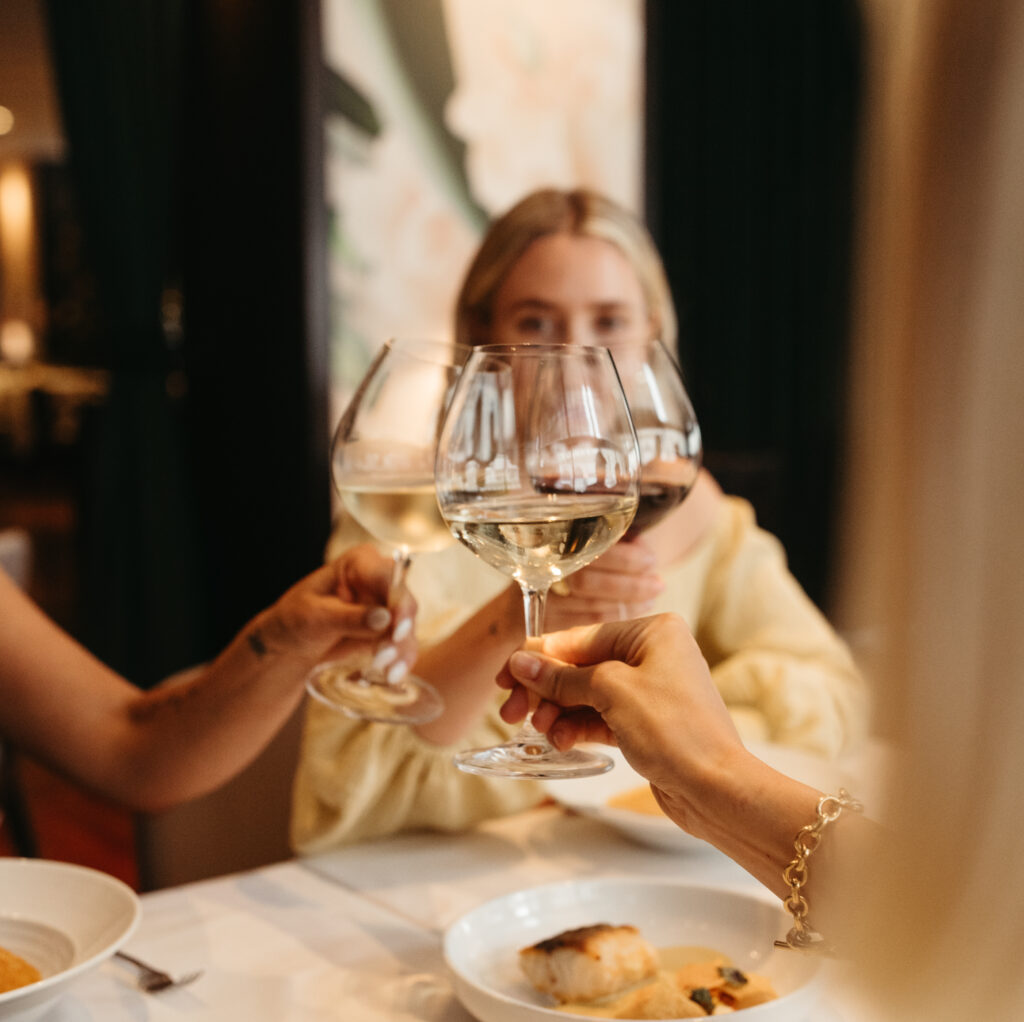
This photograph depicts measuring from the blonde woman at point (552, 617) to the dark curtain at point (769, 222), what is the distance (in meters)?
1.98

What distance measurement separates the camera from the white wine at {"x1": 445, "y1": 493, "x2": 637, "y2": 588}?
70 cm

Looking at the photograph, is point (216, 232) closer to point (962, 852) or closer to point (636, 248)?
point (636, 248)

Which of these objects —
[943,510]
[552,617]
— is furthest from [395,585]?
[943,510]

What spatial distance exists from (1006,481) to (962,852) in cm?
12

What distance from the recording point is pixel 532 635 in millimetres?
777

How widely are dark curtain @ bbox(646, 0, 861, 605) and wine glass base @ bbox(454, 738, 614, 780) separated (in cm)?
321

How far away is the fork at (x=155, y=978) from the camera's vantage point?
0.85m

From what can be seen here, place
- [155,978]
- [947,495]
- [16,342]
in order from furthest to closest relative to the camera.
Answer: [16,342]
[155,978]
[947,495]

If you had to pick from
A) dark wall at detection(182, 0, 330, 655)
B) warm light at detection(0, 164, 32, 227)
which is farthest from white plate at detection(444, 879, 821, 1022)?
→ warm light at detection(0, 164, 32, 227)

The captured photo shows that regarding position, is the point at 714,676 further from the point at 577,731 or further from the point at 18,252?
the point at 18,252

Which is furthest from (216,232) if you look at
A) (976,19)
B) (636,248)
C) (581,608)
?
(976,19)

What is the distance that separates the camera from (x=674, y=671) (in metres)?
0.68

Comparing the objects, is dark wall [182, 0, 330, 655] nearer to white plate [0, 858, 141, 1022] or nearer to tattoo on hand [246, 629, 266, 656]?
tattoo on hand [246, 629, 266, 656]

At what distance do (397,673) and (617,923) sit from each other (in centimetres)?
29
